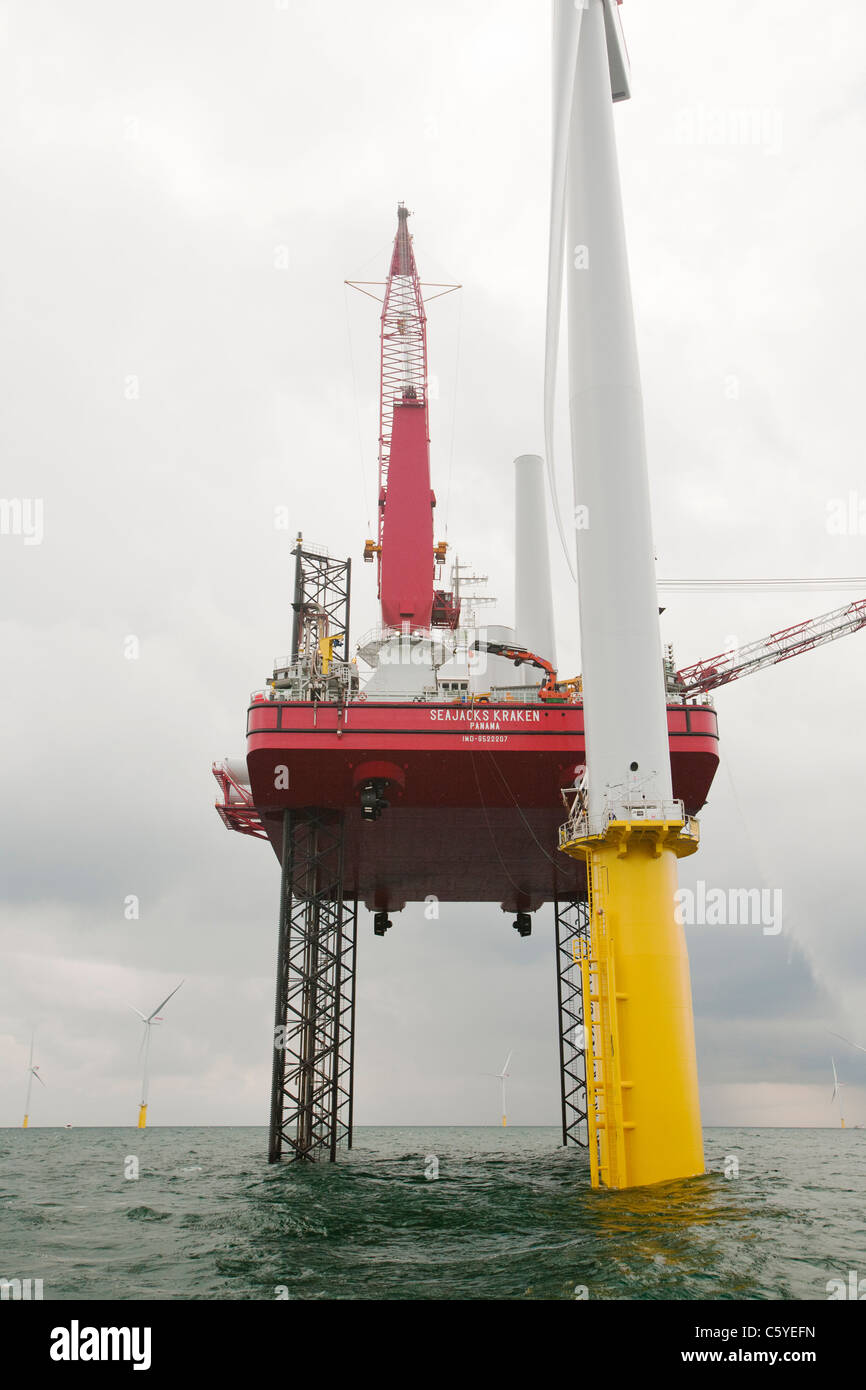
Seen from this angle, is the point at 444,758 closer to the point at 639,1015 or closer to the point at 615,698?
the point at 615,698

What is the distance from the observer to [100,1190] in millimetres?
26469

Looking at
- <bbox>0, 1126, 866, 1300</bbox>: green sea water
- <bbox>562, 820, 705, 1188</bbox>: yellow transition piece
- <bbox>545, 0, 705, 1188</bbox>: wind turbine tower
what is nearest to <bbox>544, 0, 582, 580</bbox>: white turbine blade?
<bbox>545, 0, 705, 1188</bbox>: wind turbine tower

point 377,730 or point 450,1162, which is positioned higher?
point 377,730

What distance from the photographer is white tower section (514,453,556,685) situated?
119 feet

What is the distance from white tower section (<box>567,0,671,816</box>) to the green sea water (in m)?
7.14

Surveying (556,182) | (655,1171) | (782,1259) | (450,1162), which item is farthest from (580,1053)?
(556,182)

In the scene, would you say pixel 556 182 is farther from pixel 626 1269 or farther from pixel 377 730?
pixel 626 1269

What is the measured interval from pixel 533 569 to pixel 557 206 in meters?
17.8

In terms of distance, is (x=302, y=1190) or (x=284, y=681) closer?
(x=302, y=1190)

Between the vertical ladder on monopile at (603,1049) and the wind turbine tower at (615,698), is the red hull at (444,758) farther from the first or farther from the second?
the vertical ladder on monopile at (603,1049)

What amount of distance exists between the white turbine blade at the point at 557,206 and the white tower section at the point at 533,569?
15.9 meters

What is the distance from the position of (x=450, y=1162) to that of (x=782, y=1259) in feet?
81.1

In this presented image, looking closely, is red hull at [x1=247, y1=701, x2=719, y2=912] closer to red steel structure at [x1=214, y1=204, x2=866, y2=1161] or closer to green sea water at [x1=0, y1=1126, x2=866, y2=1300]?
red steel structure at [x1=214, y1=204, x2=866, y2=1161]
